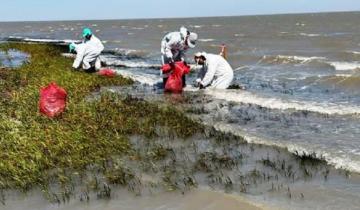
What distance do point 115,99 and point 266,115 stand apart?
3.44 m

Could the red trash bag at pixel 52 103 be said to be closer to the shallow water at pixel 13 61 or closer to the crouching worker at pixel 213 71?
the crouching worker at pixel 213 71

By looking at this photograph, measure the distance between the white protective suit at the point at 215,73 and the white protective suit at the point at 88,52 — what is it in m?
4.39

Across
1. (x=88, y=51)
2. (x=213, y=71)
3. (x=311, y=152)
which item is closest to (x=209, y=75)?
(x=213, y=71)

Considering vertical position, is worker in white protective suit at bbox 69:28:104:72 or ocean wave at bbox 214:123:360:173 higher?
worker in white protective suit at bbox 69:28:104:72

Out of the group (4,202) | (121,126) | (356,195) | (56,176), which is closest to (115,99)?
(121,126)

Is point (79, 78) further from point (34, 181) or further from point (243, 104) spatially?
point (34, 181)

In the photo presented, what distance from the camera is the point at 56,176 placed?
6.80m

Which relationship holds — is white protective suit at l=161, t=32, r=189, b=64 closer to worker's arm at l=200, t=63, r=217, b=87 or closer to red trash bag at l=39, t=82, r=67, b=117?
A: worker's arm at l=200, t=63, r=217, b=87

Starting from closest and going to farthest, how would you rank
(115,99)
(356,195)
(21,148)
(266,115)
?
(356,195) → (21,148) → (266,115) → (115,99)

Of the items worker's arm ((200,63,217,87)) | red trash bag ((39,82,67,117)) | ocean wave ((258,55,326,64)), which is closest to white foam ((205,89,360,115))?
worker's arm ((200,63,217,87))

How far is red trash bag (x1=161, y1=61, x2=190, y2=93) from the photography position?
1394cm

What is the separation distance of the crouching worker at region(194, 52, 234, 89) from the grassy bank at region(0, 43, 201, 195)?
9.85 ft

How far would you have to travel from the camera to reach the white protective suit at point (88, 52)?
17.2 meters

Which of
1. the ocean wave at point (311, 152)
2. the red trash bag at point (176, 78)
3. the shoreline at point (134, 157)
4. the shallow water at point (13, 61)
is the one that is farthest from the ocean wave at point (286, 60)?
the ocean wave at point (311, 152)
